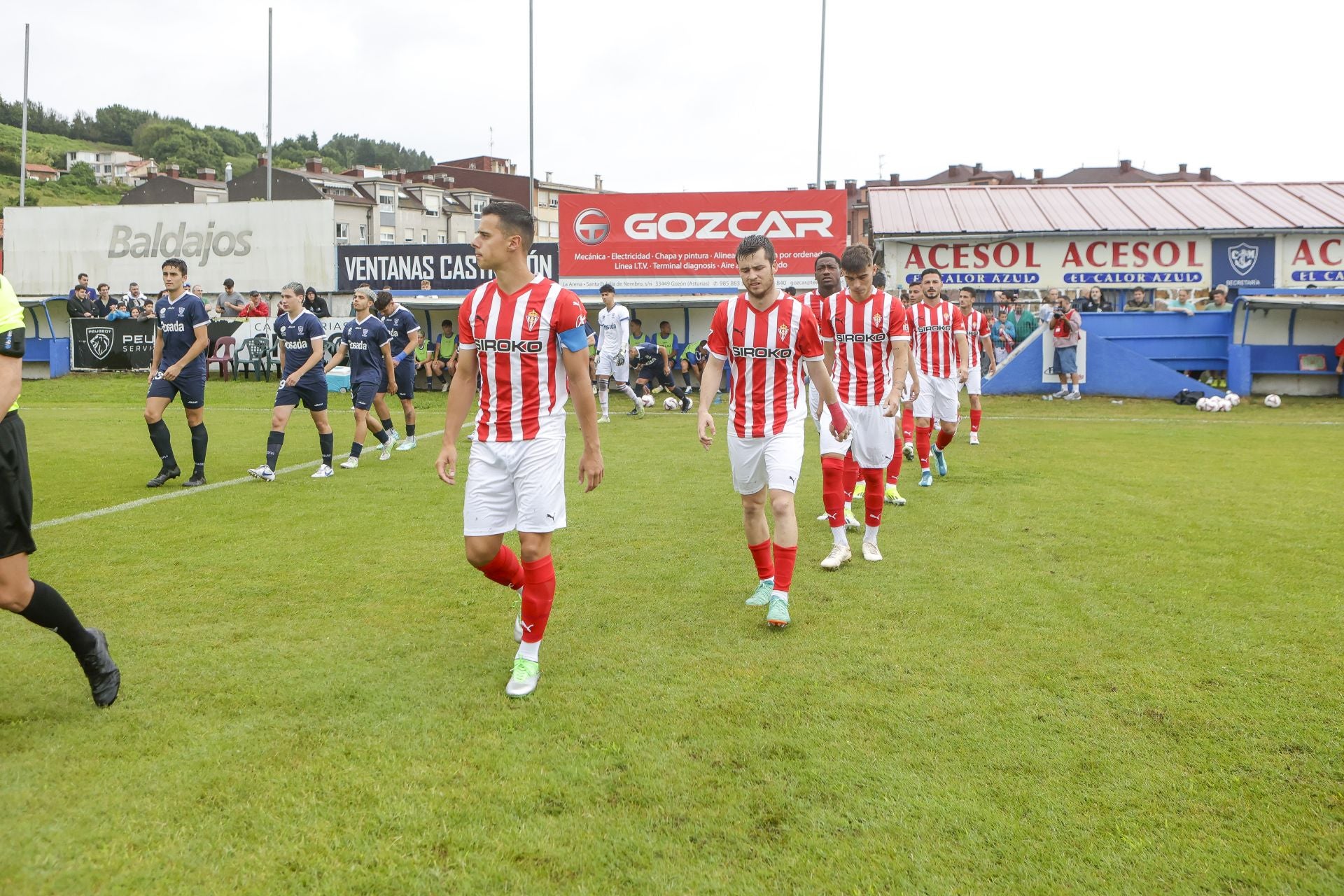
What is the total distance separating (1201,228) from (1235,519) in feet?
72.1

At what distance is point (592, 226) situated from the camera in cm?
2502

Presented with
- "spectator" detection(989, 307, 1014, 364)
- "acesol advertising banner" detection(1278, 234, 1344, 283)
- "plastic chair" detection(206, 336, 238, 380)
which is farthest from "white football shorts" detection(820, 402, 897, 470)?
"acesol advertising banner" detection(1278, 234, 1344, 283)

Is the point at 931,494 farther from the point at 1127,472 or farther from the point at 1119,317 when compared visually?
the point at 1119,317

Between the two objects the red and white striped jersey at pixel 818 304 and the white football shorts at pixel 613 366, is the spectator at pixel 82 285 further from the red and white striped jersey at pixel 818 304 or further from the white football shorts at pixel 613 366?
the red and white striped jersey at pixel 818 304

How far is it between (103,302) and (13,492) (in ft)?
86.6

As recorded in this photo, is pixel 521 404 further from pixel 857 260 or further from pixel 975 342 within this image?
pixel 975 342

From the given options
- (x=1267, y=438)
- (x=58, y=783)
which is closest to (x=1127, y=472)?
(x=1267, y=438)

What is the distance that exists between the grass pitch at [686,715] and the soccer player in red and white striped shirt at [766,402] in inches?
17.6

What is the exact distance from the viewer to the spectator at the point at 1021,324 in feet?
78.5

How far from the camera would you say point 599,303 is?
2459cm

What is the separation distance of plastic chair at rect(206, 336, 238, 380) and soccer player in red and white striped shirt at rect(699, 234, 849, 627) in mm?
22437

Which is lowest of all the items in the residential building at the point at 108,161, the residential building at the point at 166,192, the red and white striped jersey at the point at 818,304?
the red and white striped jersey at the point at 818,304

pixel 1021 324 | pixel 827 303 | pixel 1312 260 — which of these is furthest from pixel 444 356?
pixel 1312 260

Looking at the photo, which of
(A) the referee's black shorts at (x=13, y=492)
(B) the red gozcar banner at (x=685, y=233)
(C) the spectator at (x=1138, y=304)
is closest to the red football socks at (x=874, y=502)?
(A) the referee's black shorts at (x=13, y=492)
